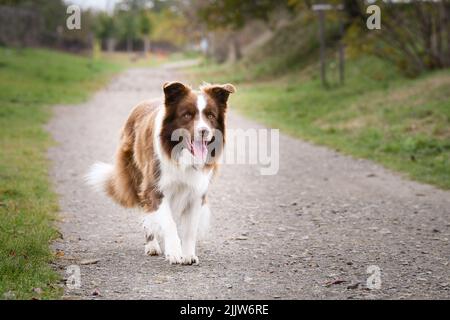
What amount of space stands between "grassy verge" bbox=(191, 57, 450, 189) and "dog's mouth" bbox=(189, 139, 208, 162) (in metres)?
5.37

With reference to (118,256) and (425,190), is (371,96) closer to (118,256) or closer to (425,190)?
(425,190)

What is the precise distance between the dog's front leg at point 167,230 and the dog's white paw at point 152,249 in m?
0.25

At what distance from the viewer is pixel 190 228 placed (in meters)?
6.61

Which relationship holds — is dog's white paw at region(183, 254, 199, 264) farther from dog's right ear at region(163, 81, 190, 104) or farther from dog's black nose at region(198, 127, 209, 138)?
dog's right ear at region(163, 81, 190, 104)

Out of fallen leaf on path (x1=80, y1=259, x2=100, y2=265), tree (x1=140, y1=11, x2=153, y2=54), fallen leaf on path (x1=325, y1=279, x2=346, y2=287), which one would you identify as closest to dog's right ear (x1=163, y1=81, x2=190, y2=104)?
fallen leaf on path (x1=80, y1=259, x2=100, y2=265)

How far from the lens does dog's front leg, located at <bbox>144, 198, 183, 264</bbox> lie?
639 cm

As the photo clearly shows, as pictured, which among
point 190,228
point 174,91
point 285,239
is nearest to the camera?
point 174,91

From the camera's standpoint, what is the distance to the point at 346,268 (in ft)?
20.4

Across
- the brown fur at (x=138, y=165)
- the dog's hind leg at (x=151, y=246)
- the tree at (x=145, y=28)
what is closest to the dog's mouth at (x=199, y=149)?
the brown fur at (x=138, y=165)

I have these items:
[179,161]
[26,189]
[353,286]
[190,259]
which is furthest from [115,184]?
[353,286]

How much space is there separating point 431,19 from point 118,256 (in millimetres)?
15864

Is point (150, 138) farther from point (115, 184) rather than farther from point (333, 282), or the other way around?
point (333, 282)

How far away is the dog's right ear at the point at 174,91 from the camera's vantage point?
20.0ft

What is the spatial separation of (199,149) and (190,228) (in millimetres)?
831
